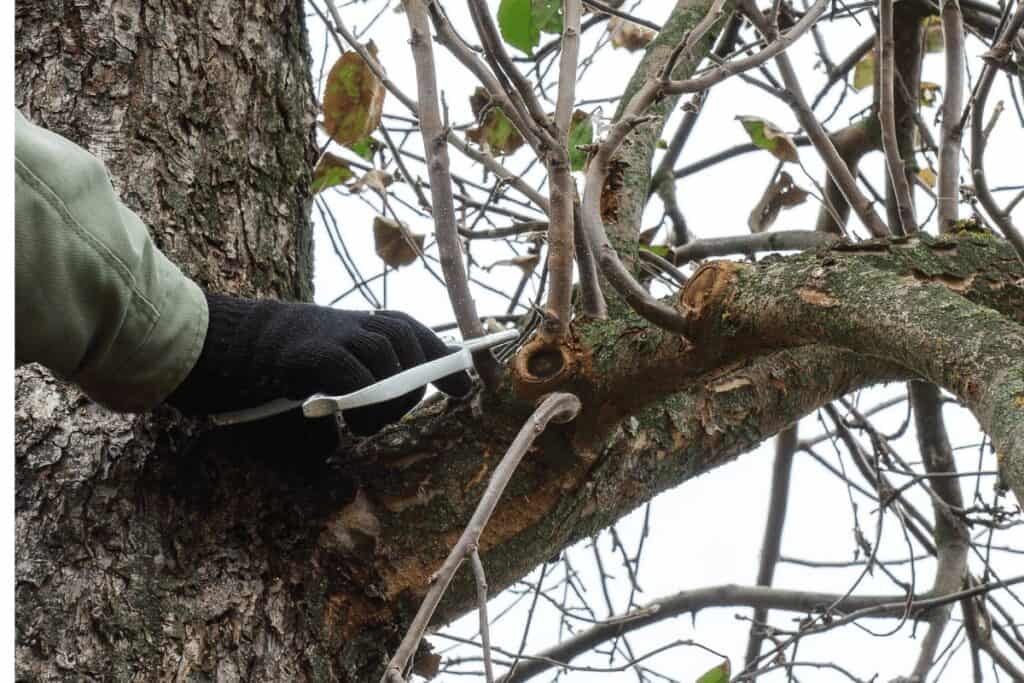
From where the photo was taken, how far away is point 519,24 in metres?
1.40

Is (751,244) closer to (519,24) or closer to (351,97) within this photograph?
(519,24)

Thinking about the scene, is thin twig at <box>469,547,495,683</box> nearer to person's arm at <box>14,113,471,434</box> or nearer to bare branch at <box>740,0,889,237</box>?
person's arm at <box>14,113,471,434</box>

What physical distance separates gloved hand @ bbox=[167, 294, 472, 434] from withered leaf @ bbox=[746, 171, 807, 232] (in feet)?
3.67

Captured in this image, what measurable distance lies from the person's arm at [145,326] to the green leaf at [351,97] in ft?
1.45

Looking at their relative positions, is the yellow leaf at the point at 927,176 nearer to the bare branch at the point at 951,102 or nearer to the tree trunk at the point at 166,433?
the bare branch at the point at 951,102

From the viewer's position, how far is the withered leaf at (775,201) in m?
1.96

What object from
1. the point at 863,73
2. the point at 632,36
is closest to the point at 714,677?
the point at 632,36

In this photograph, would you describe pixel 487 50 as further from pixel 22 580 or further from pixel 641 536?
pixel 641 536

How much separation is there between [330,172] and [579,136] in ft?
1.20

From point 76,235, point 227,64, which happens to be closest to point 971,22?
point 227,64

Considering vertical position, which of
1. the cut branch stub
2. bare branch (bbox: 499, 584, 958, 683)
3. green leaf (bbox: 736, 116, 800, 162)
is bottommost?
the cut branch stub

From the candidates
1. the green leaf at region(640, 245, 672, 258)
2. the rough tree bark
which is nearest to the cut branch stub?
the rough tree bark

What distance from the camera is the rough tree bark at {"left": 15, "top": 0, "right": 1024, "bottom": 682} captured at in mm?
944

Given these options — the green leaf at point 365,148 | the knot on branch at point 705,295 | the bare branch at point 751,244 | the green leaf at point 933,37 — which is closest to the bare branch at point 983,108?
the knot on branch at point 705,295
